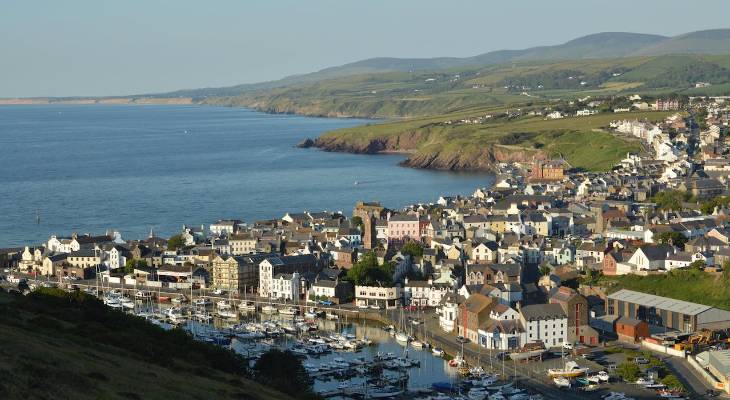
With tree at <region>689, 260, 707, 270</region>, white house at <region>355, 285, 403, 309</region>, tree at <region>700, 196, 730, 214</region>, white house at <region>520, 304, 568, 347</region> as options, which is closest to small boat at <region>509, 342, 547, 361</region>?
white house at <region>520, 304, 568, 347</region>

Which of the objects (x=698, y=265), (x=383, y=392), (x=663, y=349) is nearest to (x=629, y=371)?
(x=663, y=349)

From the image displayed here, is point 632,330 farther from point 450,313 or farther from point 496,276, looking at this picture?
point 496,276

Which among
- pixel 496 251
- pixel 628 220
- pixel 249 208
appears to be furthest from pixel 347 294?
pixel 249 208

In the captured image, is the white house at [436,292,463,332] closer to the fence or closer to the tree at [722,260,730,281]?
the fence

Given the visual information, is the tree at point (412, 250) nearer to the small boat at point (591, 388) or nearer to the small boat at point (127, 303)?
the small boat at point (127, 303)

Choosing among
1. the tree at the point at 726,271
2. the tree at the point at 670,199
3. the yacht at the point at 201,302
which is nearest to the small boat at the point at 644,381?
the tree at the point at 726,271

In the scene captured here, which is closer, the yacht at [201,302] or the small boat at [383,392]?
the small boat at [383,392]
